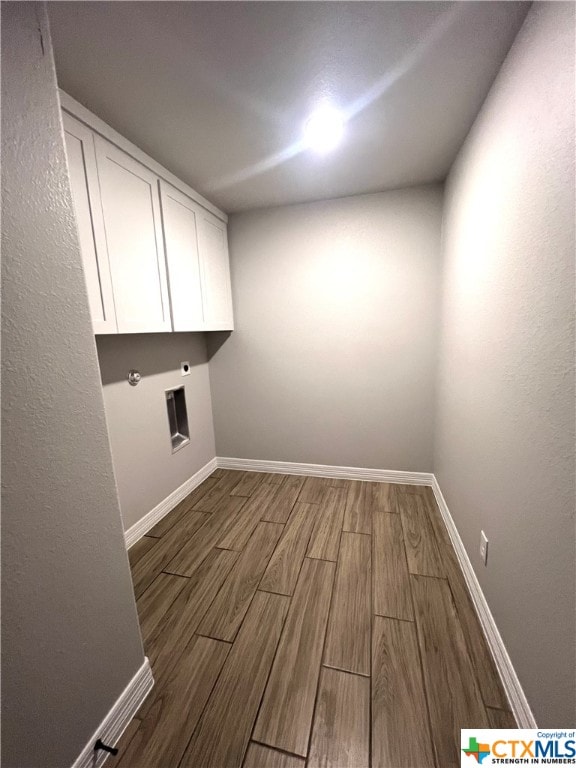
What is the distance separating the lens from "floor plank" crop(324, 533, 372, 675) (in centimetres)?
121

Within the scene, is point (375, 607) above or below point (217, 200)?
below

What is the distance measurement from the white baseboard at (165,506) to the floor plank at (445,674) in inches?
65.8

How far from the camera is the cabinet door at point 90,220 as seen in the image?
1.29 m

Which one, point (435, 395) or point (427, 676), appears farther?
point (435, 395)

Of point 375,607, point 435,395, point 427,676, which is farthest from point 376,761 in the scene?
point 435,395

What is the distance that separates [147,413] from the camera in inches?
83.5

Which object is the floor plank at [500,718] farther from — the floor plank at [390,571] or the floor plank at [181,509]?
the floor plank at [181,509]

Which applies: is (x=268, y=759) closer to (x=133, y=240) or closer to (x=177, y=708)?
(x=177, y=708)

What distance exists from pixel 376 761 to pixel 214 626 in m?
0.79

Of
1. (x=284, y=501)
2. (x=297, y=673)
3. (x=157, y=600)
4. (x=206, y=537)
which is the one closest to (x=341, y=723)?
(x=297, y=673)

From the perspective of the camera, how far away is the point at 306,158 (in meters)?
1.78

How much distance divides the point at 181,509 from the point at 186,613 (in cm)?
99

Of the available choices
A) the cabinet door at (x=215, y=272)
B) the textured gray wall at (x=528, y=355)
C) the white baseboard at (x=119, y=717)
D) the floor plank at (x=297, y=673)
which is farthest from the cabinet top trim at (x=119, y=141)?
the floor plank at (x=297, y=673)

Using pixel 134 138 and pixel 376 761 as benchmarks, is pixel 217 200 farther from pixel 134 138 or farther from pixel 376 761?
pixel 376 761
